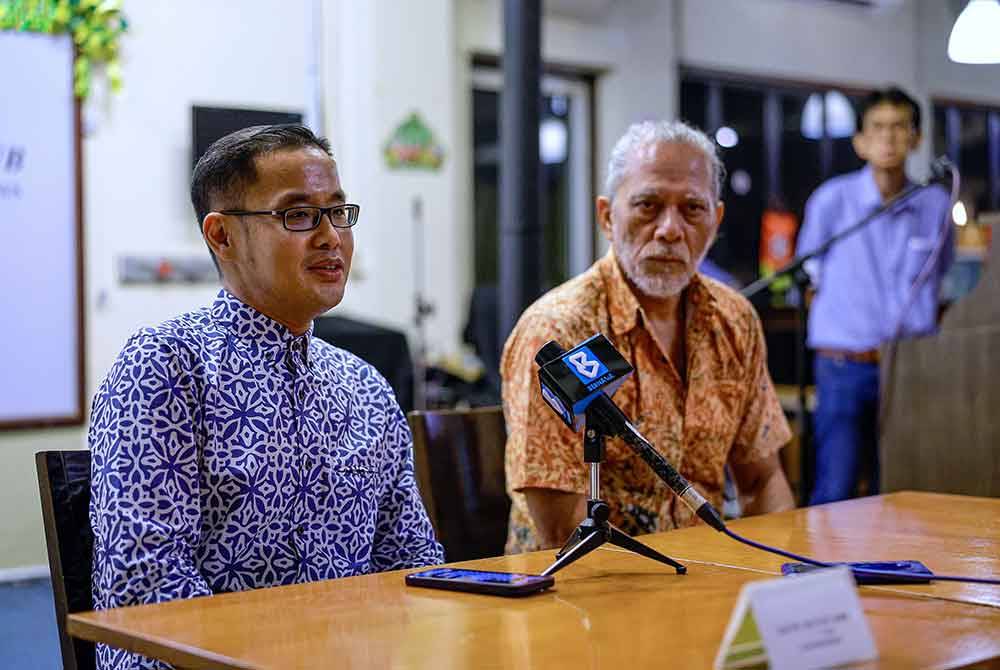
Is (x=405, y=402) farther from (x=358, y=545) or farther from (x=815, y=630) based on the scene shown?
(x=815, y=630)

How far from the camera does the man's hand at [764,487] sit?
7.78 ft

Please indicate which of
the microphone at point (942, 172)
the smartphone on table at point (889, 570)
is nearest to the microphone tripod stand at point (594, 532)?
the smartphone on table at point (889, 570)

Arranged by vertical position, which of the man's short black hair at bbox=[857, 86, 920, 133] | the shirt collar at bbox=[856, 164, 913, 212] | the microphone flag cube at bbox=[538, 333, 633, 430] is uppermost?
the man's short black hair at bbox=[857, 86, 920, 133]

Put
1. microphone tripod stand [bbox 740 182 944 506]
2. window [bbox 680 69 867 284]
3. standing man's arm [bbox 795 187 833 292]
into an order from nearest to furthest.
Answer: microphone tripod stand [bbox 740 182 944 506]
standing man's arm [bbox 795 187 833 292]
window [bbox 680 69 867 284]

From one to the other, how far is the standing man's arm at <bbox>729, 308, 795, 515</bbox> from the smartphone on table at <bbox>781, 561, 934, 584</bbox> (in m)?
0.80

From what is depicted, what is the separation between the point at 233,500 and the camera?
5.17 ft

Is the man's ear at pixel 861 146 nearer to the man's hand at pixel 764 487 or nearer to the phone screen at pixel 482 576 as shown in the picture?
the man's hand at pixel 764 487

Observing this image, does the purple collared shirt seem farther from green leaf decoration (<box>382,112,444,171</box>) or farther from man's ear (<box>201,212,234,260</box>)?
man's ear (<box>201,212,234,260</box>)

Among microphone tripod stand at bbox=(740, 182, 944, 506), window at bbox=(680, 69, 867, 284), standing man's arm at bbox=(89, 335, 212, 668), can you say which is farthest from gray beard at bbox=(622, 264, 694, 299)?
window at bbox=(680, 69, 867, 284)

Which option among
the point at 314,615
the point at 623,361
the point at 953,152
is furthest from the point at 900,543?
the point at 953,152

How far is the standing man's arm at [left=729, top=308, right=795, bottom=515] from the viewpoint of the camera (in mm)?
2369

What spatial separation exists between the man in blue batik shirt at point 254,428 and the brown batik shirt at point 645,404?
277mm

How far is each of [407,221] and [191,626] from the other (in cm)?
471

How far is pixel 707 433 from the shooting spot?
2.23 meters
